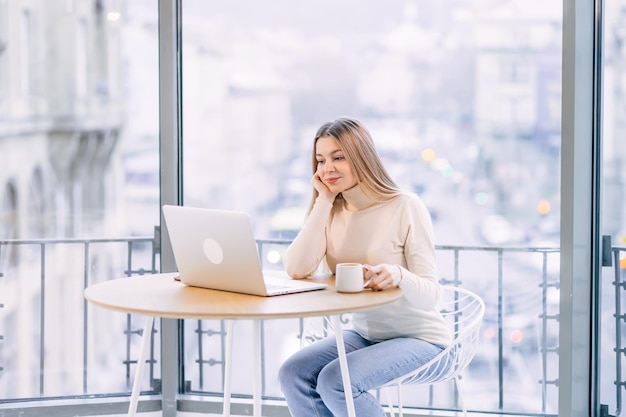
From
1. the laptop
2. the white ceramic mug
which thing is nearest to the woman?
the white ceramic mug

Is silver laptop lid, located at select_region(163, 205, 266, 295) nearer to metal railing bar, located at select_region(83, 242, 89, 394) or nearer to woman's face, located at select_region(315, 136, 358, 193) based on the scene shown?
woman's face, located at select_region(315, 136, 358, 193)

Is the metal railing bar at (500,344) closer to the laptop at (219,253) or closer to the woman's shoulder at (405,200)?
the woman's shoulder at (405,200)

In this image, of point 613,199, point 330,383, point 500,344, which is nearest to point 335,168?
point 330,383

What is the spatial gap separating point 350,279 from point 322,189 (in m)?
0.43

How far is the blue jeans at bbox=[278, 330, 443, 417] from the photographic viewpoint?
2.18m

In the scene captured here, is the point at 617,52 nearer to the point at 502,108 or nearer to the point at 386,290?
the point at 502,108

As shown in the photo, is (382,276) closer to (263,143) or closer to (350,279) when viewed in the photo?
(350,279)

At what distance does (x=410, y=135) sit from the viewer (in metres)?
3.20

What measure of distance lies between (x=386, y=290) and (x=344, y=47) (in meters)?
1.37

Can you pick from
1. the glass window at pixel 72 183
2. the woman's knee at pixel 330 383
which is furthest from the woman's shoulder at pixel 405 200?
the glass window at pixel 72 183

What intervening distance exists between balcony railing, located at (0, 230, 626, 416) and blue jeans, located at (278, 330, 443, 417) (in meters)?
0.95

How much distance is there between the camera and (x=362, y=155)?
7.91ft

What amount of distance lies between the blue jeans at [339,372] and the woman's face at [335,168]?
0.49 meters

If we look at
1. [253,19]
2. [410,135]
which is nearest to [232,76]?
[253,19]
